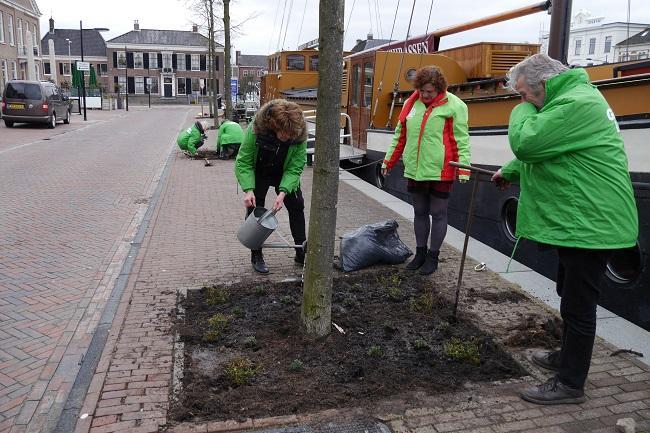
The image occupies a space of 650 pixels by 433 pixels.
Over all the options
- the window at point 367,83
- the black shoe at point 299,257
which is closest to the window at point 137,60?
the window at point 367,83

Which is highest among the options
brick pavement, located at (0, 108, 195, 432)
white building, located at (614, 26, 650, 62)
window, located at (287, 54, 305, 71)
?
window, located at (287, 54, 305, 71)

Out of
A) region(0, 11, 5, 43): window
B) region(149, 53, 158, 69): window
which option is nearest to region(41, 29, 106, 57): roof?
region(149, 53, 158, 69): window

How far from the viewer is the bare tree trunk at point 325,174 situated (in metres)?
3.63

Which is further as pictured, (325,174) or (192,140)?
(192,140)

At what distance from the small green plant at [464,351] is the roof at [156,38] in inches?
3304

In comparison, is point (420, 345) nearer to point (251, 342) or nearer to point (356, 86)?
point (251, 342)

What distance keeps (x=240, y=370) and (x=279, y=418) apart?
50cm

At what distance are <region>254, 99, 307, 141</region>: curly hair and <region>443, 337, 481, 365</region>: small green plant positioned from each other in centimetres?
223

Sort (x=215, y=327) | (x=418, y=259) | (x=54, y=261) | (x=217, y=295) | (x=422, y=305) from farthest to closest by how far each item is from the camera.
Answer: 1. (x=54, y=261)
2. (x=418, y=259)
3. (x=217, y=295)
4. (x=422, y=305)
5. (x=215, y=327)

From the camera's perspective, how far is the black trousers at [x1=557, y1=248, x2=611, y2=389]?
119 inches

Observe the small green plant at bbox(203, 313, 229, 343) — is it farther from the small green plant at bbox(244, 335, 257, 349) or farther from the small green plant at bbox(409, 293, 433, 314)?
the small green plant at bbox(409, 293, 433, 314)

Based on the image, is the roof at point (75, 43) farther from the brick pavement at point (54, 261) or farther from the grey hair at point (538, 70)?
the grey hair at point (538, 70)

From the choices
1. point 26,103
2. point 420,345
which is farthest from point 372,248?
point 26,103

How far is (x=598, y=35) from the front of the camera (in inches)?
437
